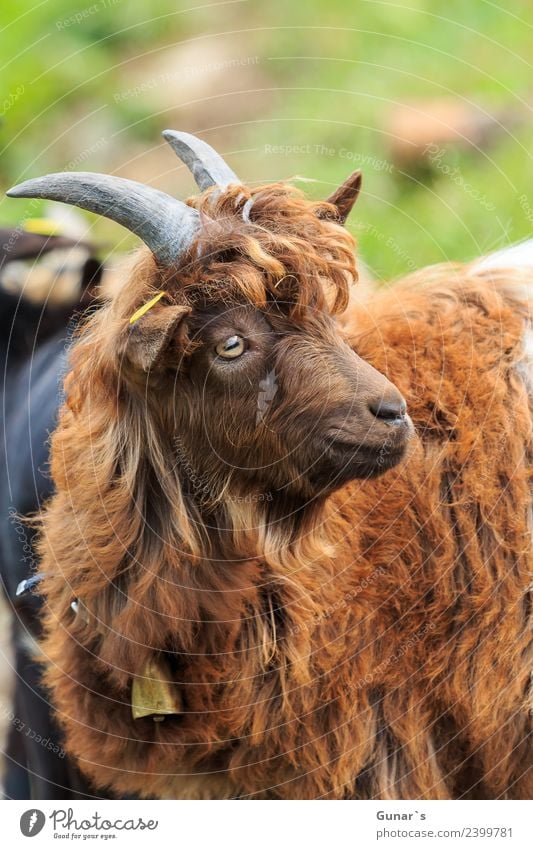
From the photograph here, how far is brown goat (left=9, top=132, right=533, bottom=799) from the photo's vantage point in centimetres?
360

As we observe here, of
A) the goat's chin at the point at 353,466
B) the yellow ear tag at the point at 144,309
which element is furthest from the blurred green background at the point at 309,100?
the yellow ear tag at the point at 144,309

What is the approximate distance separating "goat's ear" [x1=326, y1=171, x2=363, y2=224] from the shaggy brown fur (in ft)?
0.39

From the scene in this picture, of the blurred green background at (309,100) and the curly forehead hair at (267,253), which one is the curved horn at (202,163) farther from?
the blurred green background at (309,100)

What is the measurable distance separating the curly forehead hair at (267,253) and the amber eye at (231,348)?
15 cm

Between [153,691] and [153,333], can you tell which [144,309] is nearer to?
[153,333]

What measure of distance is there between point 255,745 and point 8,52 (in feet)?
27.7

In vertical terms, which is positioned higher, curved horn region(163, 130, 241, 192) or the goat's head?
curved horn region(163, 130, 241, 192)

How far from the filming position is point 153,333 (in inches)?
133

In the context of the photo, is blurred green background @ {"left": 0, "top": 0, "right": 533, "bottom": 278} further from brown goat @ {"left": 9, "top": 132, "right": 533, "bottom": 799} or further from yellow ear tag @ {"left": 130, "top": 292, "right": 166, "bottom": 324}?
yellow ear tag @ {"left": 130, "top": 292, "right": 166, "bottom": 324}

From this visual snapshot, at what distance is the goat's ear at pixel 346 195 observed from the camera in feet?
13.0

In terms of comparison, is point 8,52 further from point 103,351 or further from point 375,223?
point 103,351
